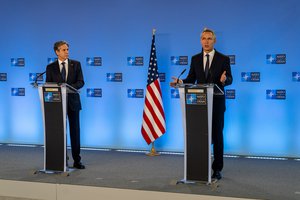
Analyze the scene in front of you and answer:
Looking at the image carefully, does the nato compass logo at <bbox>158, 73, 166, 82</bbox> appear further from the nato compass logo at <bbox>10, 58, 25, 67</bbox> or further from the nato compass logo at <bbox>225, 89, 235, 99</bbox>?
the nato compass logo at <bbox>10, 58, 25, 67</bbox>

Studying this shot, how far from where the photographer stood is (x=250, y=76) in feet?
22.2

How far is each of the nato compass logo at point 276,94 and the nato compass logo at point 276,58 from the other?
1.33ft

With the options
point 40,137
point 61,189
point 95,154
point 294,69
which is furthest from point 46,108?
point 294,69

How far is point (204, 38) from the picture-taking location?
503cm

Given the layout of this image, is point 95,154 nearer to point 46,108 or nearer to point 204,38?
point 46,108

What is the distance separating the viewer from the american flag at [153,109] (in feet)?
22.6

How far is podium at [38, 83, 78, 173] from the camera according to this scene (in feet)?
18.0

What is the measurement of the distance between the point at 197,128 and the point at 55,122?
5.68 ft

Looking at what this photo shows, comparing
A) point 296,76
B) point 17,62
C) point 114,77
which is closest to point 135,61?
point 114,77

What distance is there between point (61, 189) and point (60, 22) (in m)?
3.46

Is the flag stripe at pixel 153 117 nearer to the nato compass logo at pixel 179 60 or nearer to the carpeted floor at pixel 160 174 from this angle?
the carpeted floor at pixel 160 174

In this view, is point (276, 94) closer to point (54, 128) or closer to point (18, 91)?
point (54, 128)

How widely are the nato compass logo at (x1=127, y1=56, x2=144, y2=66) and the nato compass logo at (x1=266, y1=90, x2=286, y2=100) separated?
6.40 feet

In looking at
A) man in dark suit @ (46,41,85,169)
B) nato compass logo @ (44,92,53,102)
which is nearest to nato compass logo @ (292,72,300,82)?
man in dark suit @ (46,41,85,169)
